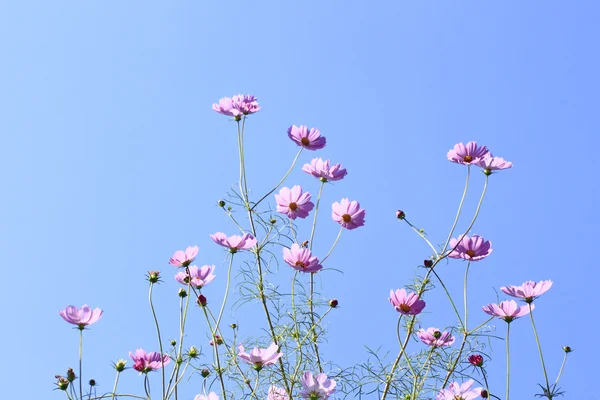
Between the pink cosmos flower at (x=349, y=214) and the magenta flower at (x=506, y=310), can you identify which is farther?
the pink cosmos flower at (x=349, y=214)

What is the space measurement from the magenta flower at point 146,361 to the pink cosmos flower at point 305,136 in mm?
819

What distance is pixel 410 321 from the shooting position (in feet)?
7.38

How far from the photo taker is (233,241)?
209cm

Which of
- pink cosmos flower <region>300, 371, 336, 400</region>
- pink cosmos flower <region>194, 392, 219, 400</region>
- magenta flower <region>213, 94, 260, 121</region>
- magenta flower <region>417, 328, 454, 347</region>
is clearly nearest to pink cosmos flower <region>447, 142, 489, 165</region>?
magenta flower <region>417, 328, 454, 347</region>

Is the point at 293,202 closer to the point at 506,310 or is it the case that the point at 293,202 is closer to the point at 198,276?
the point at 198,276

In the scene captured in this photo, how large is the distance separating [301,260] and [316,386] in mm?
347

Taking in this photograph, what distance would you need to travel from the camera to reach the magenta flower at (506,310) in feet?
7.02

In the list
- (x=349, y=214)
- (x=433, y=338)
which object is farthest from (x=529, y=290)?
(x=349, y=214)

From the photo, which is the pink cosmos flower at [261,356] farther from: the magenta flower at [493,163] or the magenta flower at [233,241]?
the magenta flower at [493,163]

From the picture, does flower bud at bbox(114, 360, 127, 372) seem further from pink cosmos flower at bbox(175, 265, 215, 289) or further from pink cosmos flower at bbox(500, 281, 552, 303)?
pink cosmos flower at bbox(500, 281, 552, 303)

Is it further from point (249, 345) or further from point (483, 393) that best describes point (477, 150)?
point (249, 345)

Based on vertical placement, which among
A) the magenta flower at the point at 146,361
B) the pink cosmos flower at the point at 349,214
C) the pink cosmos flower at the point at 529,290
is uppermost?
the pink cosmos flower at the point at 349,214

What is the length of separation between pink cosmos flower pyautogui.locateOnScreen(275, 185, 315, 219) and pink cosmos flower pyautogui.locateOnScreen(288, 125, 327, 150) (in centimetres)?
20

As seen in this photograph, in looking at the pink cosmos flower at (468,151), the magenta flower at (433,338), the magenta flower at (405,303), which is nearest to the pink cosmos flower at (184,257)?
the magenta flower at (405,303)
